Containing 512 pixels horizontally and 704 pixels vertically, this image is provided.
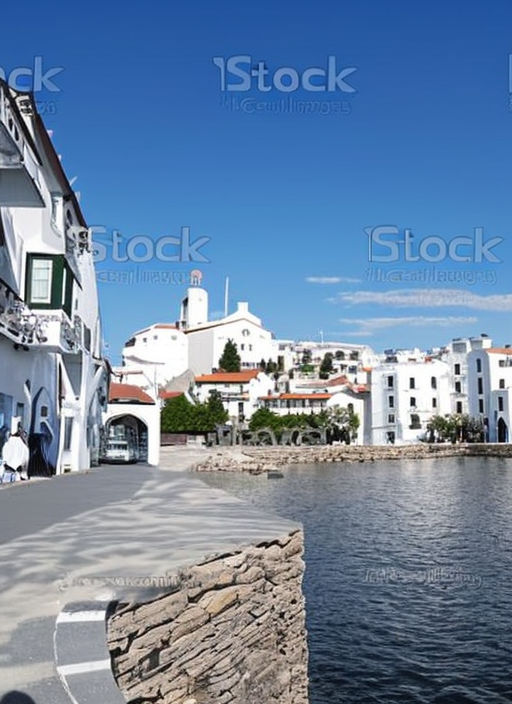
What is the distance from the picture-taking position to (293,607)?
9.96m

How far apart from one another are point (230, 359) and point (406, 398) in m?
41.2

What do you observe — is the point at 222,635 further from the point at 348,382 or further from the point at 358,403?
the point at 348,382

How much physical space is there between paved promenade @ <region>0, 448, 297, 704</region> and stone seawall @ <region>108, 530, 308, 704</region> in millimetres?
249

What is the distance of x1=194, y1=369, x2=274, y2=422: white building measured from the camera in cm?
10750

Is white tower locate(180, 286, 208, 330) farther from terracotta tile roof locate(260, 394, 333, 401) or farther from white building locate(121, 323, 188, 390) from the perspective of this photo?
terracotta tile roof locate(260, 394, 333, 401)

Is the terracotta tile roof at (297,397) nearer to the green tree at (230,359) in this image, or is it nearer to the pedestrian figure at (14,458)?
the green tree at (230,359)

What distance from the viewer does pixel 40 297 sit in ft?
75.8

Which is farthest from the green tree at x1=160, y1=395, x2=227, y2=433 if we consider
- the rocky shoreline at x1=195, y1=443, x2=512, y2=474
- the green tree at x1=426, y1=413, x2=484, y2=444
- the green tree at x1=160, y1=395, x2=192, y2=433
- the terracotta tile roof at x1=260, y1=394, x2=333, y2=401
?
the green tree at x1=426, y1=413, x2=484, y2=444

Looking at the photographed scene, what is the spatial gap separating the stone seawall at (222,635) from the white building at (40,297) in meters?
12.3

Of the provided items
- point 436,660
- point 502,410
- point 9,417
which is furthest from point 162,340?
point 436,660

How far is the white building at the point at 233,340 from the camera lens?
13325cm

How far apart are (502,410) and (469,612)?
8284cm

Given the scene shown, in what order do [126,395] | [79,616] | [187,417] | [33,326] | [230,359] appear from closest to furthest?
[79,616] < [33,326] < [126,395] < [187,417] < [230,359]

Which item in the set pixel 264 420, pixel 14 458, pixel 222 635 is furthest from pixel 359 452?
pixel 222 635
